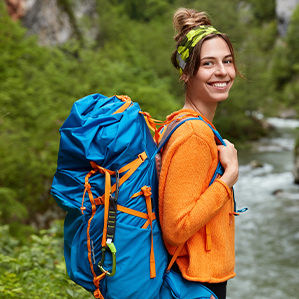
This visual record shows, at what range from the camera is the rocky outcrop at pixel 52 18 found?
44.2ft

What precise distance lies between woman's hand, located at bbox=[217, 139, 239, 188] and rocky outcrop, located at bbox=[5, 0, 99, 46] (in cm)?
1348

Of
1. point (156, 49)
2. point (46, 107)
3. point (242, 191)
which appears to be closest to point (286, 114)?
point (156, 49)

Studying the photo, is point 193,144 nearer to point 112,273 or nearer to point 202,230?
point 202,230

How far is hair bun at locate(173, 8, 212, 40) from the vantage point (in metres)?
1.66

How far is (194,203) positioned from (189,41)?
684 millimetres

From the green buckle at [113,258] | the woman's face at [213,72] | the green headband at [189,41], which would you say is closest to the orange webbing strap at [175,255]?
the green buckle at [113,258]

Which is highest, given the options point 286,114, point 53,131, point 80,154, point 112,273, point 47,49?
point 80,154

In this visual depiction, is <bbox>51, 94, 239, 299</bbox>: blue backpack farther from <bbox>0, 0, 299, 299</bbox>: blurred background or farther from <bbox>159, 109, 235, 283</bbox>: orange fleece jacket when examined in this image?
<bbox>0, 0, 299, 299</bbox>: blurred background

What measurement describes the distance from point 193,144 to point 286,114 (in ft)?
83.4

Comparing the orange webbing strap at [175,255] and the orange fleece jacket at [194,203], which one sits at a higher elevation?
the orange fleece jacket at [194,203]

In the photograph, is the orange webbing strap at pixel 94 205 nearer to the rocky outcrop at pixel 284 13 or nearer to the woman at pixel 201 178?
the woman at pixel 201 178

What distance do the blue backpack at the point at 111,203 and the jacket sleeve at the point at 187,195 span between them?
0.07 metres

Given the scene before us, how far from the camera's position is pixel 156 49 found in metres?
21.5

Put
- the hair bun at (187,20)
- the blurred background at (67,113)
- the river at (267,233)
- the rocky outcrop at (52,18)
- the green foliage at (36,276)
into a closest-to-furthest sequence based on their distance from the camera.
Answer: the hair bun at (187,20) < the green foliage at (36,276) < the blurred background at (67,113) < the river at (267,233) < the rocky outcrop at (52,18)
